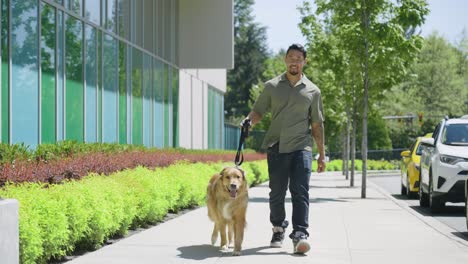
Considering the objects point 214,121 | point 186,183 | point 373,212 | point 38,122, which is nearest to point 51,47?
point 38,122

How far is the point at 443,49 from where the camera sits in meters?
104

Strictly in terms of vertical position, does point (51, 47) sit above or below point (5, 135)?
above

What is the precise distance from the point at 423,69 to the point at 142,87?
73575 mm

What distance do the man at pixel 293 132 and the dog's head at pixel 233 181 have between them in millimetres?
844

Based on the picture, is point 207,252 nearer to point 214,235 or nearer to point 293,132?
point 214,235

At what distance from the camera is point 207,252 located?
10.2m

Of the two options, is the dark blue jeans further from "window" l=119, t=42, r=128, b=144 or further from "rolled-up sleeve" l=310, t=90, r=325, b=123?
"window" l=119, t=42, r=128, b=144

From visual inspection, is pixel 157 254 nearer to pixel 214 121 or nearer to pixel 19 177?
pixel 19 177

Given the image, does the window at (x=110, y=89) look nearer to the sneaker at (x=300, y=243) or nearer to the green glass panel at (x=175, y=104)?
the green glass panel at (x=175, y=104)

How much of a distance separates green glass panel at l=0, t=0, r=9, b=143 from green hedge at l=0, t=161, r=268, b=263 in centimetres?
316

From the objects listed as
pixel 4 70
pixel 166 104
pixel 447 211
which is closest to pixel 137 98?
pixel 166 104

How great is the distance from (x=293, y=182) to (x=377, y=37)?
13.5m

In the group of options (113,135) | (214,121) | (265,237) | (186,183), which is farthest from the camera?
(214,121)

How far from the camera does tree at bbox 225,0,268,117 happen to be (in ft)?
335
